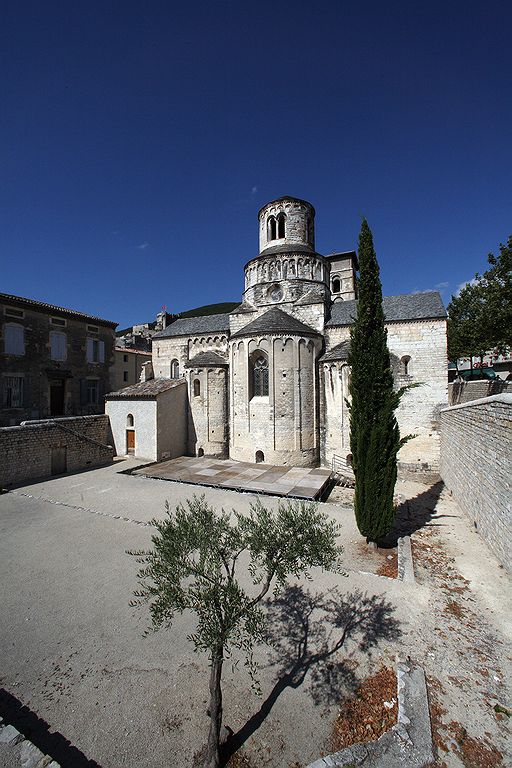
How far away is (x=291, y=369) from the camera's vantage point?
17453 mm

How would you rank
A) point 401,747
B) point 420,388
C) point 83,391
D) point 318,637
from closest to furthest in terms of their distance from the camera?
point 401,747 → point 318,637 → point 420,388 → point 83,391

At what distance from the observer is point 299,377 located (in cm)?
1752

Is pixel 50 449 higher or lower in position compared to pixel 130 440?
higher

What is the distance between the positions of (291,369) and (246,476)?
20.0 feet

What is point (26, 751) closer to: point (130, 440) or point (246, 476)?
point (246, 476)

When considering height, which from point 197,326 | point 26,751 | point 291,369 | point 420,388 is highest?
point 197,326

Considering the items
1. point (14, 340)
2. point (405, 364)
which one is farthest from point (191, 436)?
point (405, 364)

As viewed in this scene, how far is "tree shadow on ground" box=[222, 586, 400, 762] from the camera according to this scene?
14.8 feet

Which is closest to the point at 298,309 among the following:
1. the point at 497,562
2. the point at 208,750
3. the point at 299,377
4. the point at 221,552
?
the point at 299,377

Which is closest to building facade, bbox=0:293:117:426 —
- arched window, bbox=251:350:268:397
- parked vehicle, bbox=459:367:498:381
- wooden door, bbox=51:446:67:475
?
wooden door, bbox=51:446:67:475

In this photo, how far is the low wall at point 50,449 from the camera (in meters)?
14.4

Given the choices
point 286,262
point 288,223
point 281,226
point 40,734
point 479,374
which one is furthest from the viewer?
point 479,374

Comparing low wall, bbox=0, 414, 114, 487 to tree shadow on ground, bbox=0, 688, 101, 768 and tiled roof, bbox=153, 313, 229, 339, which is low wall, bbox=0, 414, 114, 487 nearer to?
tiled roof, bbox=153, 313, 229, 339

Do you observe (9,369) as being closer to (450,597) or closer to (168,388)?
(168,388)
